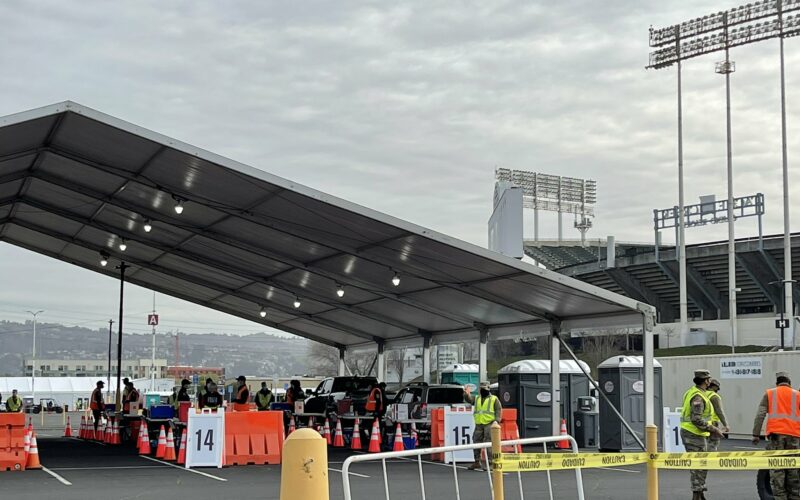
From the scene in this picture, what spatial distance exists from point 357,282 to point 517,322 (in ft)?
14.7

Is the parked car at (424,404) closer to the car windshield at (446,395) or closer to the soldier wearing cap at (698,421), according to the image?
the car windshield at (446,395)

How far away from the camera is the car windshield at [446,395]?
95.1 feet

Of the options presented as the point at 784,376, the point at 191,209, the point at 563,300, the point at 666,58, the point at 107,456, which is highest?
the point at 666,58

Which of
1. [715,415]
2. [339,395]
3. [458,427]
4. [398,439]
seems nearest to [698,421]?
[715,415]

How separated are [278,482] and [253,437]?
402cm

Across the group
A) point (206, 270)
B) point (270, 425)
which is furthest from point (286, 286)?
point (270, 425)

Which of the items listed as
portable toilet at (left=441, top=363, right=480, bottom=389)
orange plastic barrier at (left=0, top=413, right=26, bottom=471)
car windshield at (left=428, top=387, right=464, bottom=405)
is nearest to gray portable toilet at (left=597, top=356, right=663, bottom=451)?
car windshield at (left=428, top=387, right=464, bottom=405)

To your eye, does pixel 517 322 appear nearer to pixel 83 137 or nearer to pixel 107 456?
pixel 107 456

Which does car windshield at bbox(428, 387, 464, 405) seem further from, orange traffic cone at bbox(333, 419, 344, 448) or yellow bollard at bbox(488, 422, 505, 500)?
yellow bollard at bbox(488, 422, 505, 500)

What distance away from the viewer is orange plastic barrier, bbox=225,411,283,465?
2175cm

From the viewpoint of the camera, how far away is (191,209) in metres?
24.2

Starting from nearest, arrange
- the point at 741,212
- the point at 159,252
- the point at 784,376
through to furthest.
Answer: the point at 784,376
the point at 159,252
the point at 741,212

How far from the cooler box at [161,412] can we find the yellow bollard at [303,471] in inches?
822

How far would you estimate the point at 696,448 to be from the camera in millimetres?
13688
